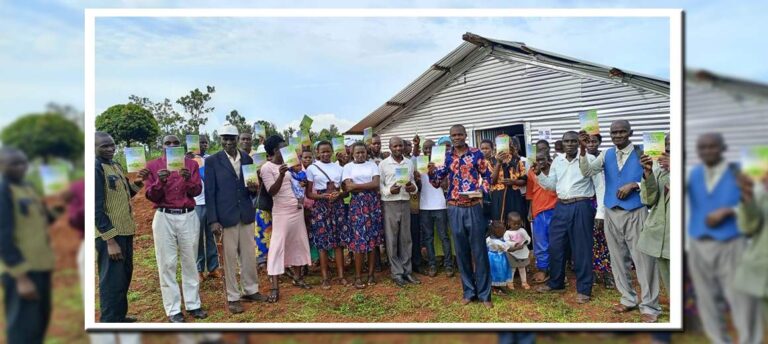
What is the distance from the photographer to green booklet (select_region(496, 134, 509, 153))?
16.2 feet

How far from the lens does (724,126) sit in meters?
3.35

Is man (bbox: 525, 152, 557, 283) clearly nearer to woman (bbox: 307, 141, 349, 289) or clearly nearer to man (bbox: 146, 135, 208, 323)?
woman (bbox: 307, 141, 349, 289)

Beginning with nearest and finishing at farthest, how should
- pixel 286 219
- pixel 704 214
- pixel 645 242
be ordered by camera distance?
pixel 704 214 < pixel 645 242 < pixel 286 219

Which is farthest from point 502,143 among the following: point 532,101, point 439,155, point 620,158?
point 532,101

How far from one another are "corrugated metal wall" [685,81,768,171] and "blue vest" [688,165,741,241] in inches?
5.5

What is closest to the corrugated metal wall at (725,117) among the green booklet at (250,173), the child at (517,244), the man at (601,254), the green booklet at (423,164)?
the man at (601,254)

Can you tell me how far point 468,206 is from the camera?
4656 millimetres

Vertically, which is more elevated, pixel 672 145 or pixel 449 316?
pixel 672 145

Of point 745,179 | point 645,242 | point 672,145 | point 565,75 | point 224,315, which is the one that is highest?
point 565,75

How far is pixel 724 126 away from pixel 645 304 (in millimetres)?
1933

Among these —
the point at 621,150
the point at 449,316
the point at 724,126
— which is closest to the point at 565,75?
the point at 621,150

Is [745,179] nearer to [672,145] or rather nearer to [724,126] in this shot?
[724,126]

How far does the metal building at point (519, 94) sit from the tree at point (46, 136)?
486 centimetres

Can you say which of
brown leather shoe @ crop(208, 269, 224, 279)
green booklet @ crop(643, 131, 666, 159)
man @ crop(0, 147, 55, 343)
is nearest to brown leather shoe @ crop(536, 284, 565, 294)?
green booklet @ crop(643, 131, 666, 159)
